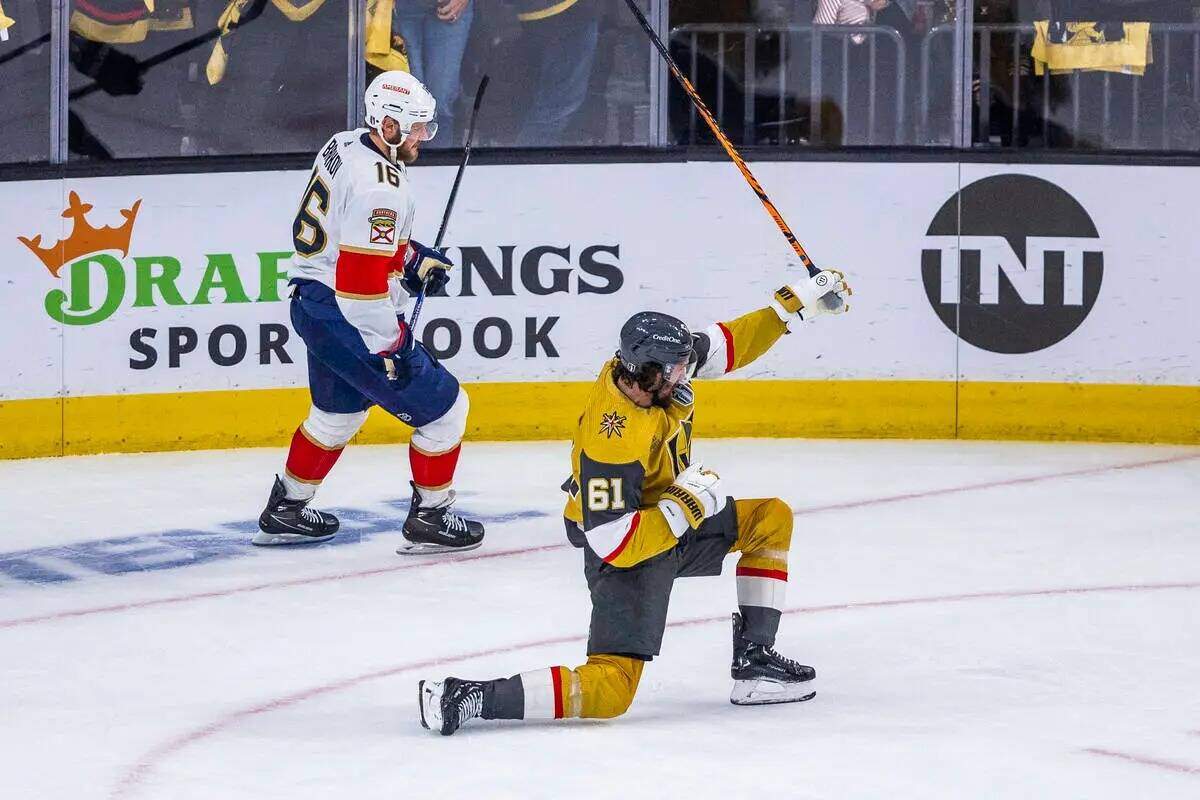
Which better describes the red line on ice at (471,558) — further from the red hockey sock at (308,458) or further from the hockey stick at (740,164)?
the hockey stick at (740,164)

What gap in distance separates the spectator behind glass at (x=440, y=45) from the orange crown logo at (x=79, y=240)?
1186 millimetres

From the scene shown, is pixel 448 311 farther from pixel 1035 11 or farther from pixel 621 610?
pixel 621 610

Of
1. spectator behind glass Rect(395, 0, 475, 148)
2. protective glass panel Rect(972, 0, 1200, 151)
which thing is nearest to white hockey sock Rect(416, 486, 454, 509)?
spectator behind glass Rect(395, 0, 475, 148)

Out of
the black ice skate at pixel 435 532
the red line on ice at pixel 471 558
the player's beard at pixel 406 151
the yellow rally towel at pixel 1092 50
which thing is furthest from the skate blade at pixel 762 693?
the yellow rally towel at pixel 1092 50

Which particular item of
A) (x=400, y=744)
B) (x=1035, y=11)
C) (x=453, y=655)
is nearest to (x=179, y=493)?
(x=453, y=655)

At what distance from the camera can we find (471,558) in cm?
572

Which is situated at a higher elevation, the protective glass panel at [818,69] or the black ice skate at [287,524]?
the protective glass panel at [818,69]

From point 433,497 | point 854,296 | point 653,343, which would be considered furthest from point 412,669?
point 854,296

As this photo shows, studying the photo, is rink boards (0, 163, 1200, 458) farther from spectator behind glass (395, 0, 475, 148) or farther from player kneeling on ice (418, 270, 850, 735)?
player kneeling on ice (418, 270, 850, 735)

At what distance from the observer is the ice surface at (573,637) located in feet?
11.9

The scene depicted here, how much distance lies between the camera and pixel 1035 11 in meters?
7.54

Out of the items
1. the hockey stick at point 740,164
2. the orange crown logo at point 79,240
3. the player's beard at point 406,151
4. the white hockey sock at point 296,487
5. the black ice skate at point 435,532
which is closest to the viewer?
the hockey stick at point 740,164

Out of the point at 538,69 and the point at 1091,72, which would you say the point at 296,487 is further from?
the point at 1091,72

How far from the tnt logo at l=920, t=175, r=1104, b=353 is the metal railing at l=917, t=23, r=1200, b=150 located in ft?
0.71
